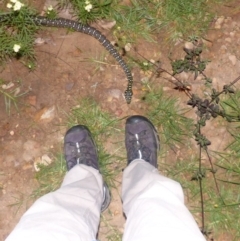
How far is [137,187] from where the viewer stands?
132 inches

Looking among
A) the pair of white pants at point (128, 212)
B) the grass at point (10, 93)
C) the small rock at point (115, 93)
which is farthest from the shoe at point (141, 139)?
the grass at point (10, 93)

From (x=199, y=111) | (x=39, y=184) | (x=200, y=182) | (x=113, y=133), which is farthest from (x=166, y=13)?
(x=39, y=184)

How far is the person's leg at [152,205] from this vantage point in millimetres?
2699

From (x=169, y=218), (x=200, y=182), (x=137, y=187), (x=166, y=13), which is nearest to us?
(x=169, y=218)

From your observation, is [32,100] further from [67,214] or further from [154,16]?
[67,214]

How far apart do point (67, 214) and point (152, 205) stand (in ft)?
1.93

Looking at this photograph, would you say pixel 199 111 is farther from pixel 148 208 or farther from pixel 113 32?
pixel 148 208

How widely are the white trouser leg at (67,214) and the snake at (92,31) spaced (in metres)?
0.95

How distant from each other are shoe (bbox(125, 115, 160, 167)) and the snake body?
0.24 m

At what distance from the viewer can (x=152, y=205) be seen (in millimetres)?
2910

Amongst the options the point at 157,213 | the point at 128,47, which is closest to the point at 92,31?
the point at 128,47

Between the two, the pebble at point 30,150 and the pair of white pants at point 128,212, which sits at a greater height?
the pair of white pants at point 128,212

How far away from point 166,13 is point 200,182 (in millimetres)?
1635

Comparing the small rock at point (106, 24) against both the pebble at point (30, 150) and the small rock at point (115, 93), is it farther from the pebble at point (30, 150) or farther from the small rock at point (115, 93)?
the pebble at point (30, 150)
